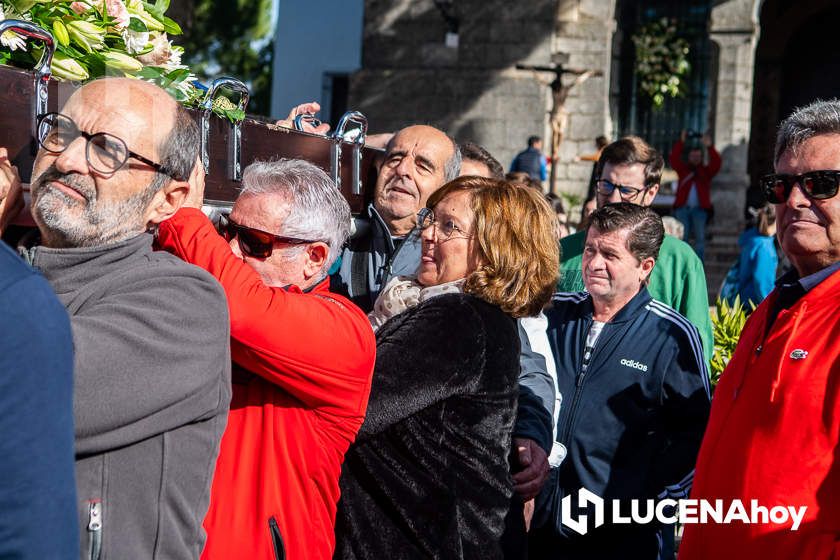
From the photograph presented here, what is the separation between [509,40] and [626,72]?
7.74ft

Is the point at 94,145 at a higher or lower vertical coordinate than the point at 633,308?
higher

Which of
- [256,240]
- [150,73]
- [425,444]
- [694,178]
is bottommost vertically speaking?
[425,444]

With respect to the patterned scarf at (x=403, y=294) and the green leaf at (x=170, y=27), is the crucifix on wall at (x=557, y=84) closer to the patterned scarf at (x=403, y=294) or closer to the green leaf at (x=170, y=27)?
the patterned scarf at (x=403, y=294)

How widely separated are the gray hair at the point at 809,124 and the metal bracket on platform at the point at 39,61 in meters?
1.73

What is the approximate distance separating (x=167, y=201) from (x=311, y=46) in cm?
1426

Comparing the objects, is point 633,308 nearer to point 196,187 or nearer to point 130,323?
point 196,187

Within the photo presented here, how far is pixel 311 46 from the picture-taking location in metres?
15.7

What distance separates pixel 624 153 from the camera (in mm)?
4500

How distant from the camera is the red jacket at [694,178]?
13102mm

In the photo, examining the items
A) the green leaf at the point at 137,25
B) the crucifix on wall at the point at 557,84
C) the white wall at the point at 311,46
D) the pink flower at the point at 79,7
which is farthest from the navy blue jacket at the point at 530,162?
the pink flower at the point at 79,7

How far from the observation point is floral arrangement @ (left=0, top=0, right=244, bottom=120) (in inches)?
78.9

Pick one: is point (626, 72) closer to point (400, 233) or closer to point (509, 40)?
point (509, 40)

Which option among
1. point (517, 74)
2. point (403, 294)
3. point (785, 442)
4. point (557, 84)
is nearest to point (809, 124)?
point (785, 442)

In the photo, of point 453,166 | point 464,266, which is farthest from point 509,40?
point 464,266
